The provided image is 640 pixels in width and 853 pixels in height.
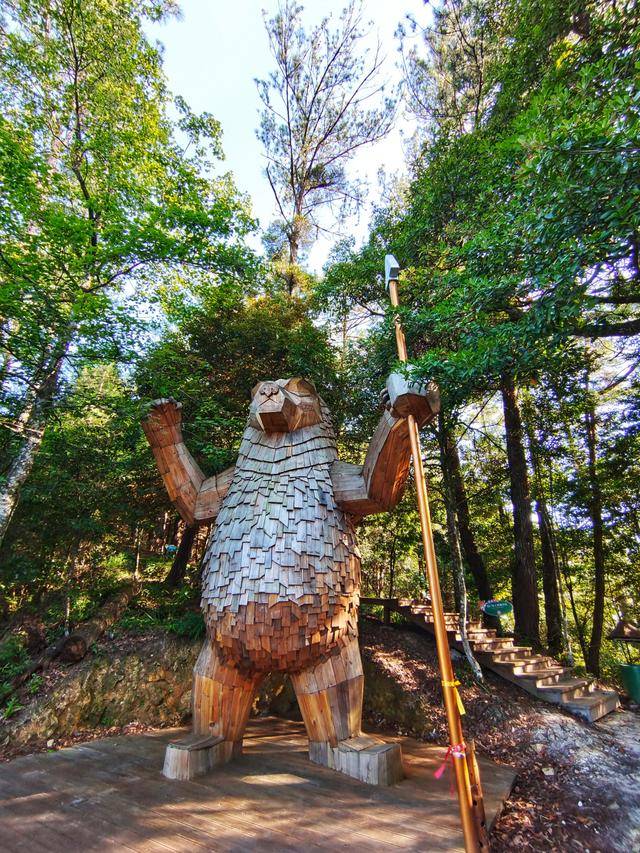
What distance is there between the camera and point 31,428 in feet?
10.8

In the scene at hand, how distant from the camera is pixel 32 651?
378 centimetres

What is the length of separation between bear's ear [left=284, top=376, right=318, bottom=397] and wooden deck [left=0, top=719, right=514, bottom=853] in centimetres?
225

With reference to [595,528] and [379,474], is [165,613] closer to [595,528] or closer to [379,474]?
[379,474]

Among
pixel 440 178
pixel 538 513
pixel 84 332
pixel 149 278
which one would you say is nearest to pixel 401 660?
pixel 538 513

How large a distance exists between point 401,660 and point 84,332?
439 centimetres

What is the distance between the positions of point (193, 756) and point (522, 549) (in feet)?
16.1

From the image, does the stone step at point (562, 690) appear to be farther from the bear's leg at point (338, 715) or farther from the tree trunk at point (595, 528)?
the bear's leg at point (338, 715)

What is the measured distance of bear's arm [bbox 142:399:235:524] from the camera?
9.32 feet

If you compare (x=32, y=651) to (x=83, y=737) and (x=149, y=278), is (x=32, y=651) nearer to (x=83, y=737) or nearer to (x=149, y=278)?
(x=83, y=737)

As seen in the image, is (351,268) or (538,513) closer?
(351,268)

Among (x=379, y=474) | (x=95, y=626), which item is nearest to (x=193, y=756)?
(x=379, y=474)

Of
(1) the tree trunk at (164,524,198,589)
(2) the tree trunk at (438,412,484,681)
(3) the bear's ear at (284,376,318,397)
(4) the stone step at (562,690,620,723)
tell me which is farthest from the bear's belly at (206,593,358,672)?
(1) the tree trunk at (164,524,198,589)

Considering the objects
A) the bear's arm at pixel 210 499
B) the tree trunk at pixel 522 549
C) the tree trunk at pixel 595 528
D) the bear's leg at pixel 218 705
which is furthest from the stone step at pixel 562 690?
the bear's arm at pixel 210 499

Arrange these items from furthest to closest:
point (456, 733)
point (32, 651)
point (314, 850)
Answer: point (32, 651) → point (314, 850) → point (456, 733)
